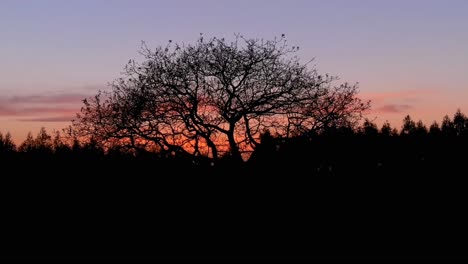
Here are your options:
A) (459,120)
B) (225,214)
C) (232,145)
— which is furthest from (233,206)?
(459,120)

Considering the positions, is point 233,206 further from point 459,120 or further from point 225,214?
point 459,120

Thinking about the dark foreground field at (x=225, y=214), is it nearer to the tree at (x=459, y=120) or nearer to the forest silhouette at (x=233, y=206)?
the forest silhouette at (x=233, y=206)

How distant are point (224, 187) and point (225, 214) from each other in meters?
3.81

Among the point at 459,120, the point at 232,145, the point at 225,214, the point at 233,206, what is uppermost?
the point at 459,120

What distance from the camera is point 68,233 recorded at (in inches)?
786

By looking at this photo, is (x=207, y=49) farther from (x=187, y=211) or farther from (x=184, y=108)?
(x=187, y=211)

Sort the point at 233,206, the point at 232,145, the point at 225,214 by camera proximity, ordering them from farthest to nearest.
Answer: the point at 232,145, the point at 233,206, the point at 225,214

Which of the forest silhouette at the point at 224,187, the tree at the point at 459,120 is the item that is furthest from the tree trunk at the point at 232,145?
the tree at the point at 459,120

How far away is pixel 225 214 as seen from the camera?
23.7 meters

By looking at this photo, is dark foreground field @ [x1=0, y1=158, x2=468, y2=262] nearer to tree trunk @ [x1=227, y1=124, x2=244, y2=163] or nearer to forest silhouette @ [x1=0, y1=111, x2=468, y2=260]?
forest silhouette @ [x1=0, y1=111, x2=468, y2=260]

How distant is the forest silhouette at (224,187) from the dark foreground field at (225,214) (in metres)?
0.06

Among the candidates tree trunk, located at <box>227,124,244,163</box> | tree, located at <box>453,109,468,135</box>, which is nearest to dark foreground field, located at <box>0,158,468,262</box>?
→ tree trunk, located at <box>227,124,244,163</box>

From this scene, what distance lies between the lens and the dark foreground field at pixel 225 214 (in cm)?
1731

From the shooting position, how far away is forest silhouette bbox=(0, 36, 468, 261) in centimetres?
1838
